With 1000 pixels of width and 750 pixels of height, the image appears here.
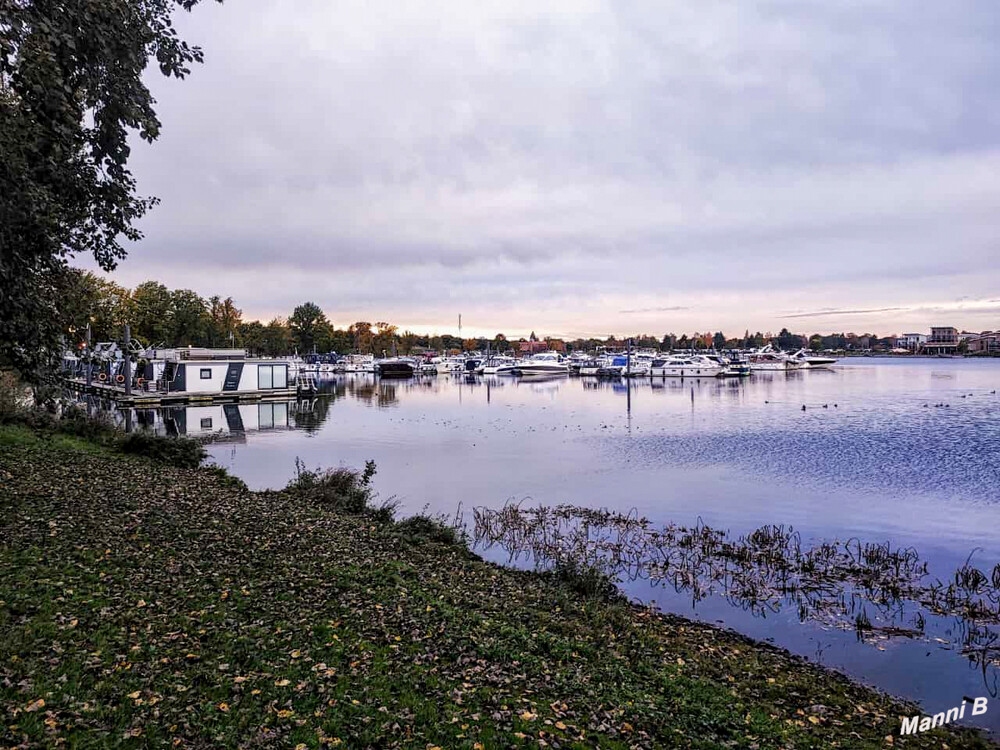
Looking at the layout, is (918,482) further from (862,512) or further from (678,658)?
(678,658)

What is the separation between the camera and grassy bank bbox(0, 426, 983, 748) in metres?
6.05

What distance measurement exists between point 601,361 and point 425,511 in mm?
125000

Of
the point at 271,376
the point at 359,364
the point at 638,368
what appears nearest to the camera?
the point at 271,376

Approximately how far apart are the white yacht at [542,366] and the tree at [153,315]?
215 feet

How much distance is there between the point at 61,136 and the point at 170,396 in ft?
165

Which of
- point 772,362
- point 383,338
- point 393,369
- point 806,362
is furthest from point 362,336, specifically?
point 806,362

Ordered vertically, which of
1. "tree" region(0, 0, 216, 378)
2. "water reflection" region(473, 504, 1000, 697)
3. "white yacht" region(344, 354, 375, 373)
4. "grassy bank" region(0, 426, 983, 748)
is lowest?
"water reflection" region(473, 504, 1000, 697)

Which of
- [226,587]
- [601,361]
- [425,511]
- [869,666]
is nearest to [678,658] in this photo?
[869,666]

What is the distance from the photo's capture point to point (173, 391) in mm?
54375

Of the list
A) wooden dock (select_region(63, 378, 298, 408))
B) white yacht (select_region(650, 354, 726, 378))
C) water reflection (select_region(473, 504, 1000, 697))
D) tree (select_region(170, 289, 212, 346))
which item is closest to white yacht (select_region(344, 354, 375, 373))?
tree (select_region(170, 289, 212, 346))

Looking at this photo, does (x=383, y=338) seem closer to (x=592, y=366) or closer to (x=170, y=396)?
(x=592, y=366)

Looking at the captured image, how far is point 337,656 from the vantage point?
7.59 metres

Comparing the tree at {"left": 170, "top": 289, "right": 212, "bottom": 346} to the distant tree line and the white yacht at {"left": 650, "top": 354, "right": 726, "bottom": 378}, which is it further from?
the white yacht at {"left": 650, "top": 354, "right": 726, "bottom": 378}

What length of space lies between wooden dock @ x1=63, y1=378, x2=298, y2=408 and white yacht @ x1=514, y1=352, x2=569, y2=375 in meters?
67.5
